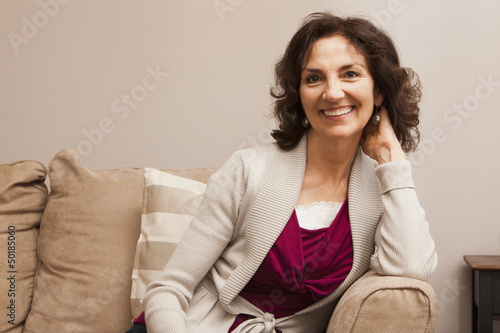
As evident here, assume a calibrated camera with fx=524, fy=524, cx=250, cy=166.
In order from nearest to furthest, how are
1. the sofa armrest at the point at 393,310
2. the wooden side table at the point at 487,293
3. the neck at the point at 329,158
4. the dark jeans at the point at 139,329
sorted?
the sofa armrest at the point at 393,310, the dark jeans at the point at 139,329, the neck at the point at 329,158, the wooden side table at the point at 487,293

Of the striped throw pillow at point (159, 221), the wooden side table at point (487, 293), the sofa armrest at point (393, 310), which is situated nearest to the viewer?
the sofa armrest at point (393, 310)

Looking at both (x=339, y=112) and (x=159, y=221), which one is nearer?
(x=339, y=112)

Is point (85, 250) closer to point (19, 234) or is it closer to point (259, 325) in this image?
point (19, 234)

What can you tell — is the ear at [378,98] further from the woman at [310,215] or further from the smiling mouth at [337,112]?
the smiling mouth at [337,112]

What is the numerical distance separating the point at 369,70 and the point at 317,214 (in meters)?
0.42

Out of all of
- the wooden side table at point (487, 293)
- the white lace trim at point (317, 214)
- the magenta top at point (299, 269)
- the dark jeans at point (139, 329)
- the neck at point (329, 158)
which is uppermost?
the neck at point (329, 158)

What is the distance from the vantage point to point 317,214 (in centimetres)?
144

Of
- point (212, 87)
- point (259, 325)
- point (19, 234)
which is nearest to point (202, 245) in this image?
point (259, 325)

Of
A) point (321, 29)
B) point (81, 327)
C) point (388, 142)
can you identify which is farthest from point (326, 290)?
point (81, 327)

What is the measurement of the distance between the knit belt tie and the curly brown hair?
477mm

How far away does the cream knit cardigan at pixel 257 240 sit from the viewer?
132 centimetres

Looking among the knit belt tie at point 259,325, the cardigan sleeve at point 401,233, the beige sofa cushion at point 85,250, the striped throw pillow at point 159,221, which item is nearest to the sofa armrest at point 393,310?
the cardigan sleeve at point 401,233

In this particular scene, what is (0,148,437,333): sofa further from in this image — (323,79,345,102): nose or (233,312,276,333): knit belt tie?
(323,79,345,102): nose

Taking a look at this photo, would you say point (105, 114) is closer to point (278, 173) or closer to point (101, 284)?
point (101, 284)
